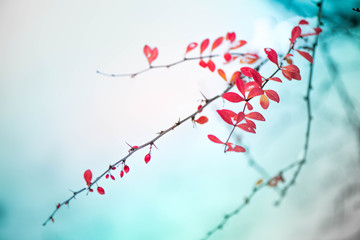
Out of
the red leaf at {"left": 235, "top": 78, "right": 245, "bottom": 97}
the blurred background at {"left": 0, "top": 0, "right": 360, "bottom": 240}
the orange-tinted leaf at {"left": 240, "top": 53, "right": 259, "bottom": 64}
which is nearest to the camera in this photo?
the red leaf at {"left": 235, "top": 78, "right": 245, "bottom": 97}

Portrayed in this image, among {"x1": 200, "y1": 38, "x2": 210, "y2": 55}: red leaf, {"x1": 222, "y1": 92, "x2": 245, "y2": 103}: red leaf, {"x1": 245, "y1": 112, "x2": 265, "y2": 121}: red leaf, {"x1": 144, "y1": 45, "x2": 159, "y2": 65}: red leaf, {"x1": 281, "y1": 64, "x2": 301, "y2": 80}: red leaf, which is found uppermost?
{"x1": 144, "y1": 45, "x2": 159, "y2": 65}: red leaf

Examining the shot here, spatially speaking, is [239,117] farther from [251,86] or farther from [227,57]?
[227,57]

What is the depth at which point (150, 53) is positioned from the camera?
533mm

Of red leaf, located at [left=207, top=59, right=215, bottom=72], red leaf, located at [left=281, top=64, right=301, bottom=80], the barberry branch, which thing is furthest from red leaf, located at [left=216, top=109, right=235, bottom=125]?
the barberry branch

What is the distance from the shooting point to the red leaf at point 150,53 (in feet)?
1.73

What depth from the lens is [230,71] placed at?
59 centimetres

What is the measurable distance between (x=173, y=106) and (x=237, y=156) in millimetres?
257

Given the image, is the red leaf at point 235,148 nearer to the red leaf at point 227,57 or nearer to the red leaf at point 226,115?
the red leaf at point 226,115

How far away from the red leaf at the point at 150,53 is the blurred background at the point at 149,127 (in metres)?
0.04

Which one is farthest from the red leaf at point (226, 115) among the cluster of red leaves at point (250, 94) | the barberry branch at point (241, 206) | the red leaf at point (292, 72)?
the barberry branch at point (241, 206)

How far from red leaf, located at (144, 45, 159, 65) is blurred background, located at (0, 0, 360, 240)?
38 millimetres

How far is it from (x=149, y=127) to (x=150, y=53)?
7.7 inches

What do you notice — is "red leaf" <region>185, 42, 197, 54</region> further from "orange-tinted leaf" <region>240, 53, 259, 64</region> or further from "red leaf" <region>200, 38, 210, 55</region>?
"orange-tinted leaf" <region>240, 53, 259, 64</region>

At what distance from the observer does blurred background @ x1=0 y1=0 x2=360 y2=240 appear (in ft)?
1.61
